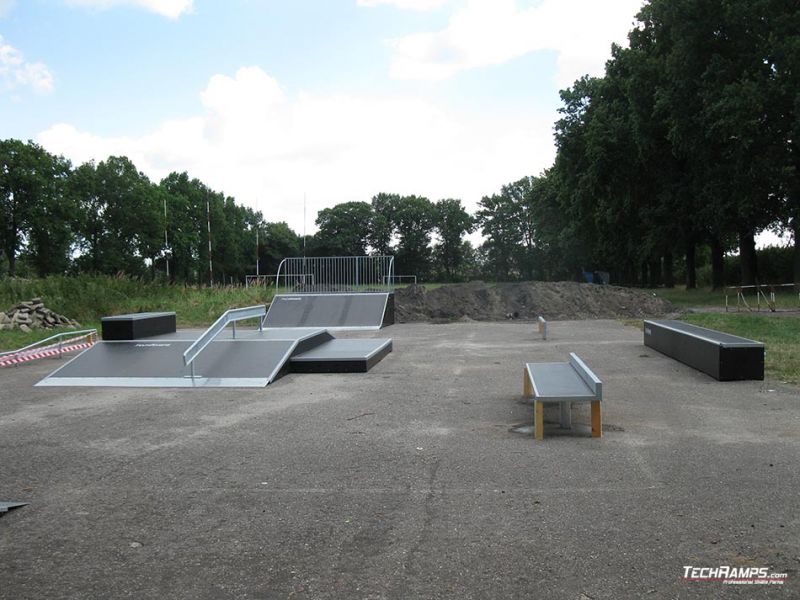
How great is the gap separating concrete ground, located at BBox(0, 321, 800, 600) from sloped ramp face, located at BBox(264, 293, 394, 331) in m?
12.3

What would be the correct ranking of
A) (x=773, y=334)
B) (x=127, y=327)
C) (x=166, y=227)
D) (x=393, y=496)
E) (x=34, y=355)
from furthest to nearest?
(x=166, y=227), (x=773, y=334), (x=34, y=355), (x=127, y=327), (x=393, y=496)

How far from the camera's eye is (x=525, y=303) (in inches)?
1058

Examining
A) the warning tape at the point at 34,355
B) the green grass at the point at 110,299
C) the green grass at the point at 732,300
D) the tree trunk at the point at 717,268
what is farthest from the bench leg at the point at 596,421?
the tree trunk at the point at 717,268

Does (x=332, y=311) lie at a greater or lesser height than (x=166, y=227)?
lesser

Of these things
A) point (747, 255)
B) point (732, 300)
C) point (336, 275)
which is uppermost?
point (747, 255)

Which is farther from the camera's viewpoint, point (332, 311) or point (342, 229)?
point (342, 229)

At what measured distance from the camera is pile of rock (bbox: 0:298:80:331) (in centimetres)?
1931

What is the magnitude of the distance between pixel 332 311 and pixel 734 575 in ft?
61.6

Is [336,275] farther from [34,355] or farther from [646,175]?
[646,175]

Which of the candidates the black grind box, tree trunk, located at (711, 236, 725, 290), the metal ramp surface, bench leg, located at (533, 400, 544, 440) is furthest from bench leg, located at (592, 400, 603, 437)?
tree trunk, located at (711, 236, 725, 290)

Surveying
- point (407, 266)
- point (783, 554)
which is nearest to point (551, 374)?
point (783, 554)

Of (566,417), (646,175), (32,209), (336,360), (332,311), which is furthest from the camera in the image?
(32,209)

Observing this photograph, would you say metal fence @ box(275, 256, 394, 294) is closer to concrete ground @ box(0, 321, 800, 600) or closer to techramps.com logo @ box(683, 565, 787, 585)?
concrete ground @ box(0, 321, 800, 600)

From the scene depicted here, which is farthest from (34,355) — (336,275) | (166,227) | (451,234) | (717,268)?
(451,234)
